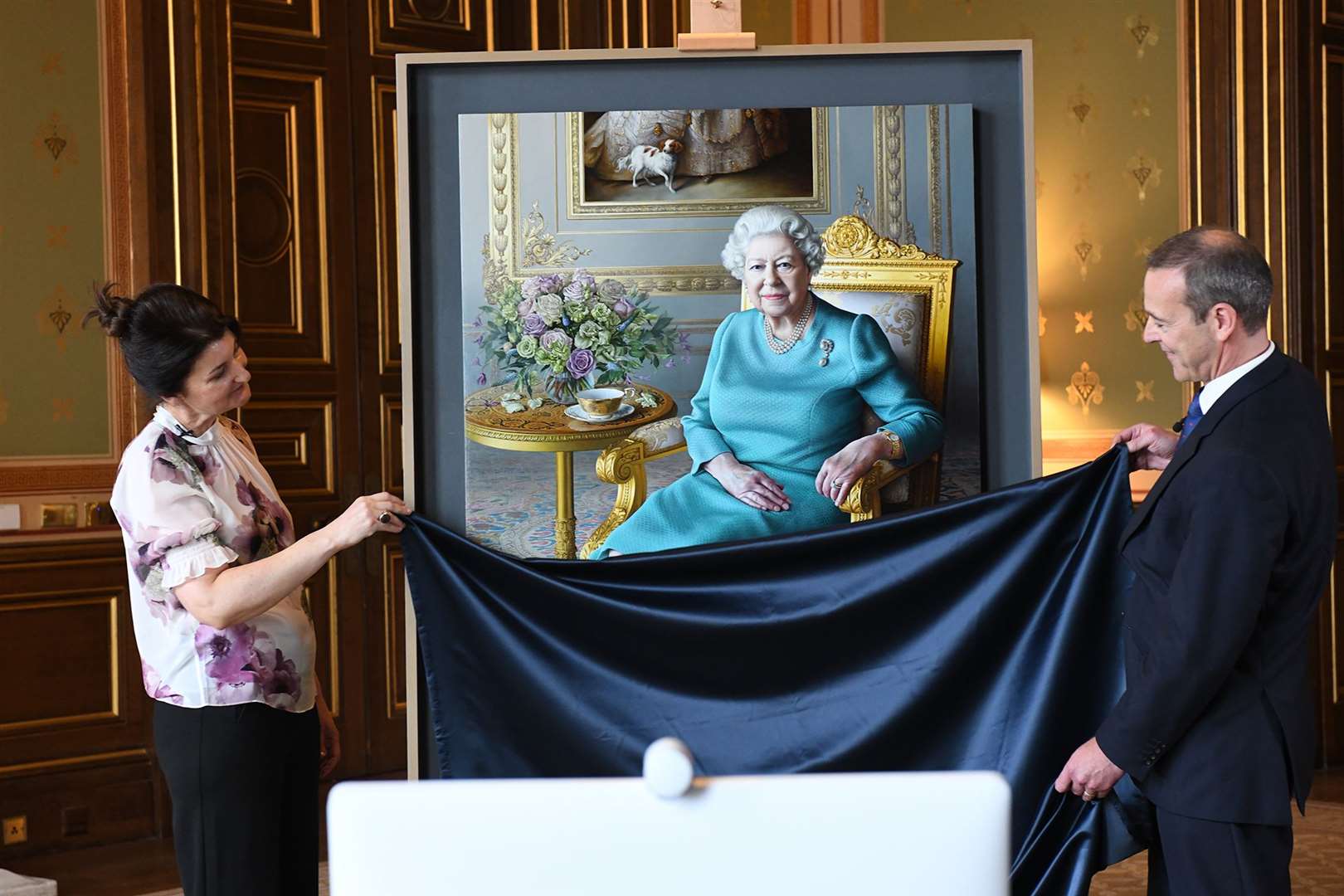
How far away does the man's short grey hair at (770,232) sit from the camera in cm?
246

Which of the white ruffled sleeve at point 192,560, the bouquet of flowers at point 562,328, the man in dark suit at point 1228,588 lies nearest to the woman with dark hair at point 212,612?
the white ruffled sleeve at point 192,560

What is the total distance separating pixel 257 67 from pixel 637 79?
2.50 meters

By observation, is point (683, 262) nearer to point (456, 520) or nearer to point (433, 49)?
point (456, 520)

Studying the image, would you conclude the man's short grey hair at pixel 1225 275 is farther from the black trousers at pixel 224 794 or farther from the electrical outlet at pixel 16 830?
the electrical outlet at pixel 16 830

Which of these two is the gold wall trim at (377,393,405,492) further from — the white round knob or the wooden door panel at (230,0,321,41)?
the white round knob

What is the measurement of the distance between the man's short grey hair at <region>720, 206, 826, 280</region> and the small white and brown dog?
0.15m

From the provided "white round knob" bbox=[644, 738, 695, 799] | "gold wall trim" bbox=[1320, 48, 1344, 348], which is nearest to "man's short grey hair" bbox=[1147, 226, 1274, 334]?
"white round knob" bbox=[644, 738, 695, 799]

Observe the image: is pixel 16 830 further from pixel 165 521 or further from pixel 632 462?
pixel 632 462

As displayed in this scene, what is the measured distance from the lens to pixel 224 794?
205 cm

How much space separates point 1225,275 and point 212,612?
163 cm

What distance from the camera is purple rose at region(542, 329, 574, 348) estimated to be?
97.6 inches

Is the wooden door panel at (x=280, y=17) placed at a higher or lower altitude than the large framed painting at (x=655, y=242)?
higher

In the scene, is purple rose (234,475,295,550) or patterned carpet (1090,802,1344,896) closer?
purple rose (234,475,295,550)

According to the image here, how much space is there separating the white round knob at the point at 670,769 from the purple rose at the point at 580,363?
1.61m
